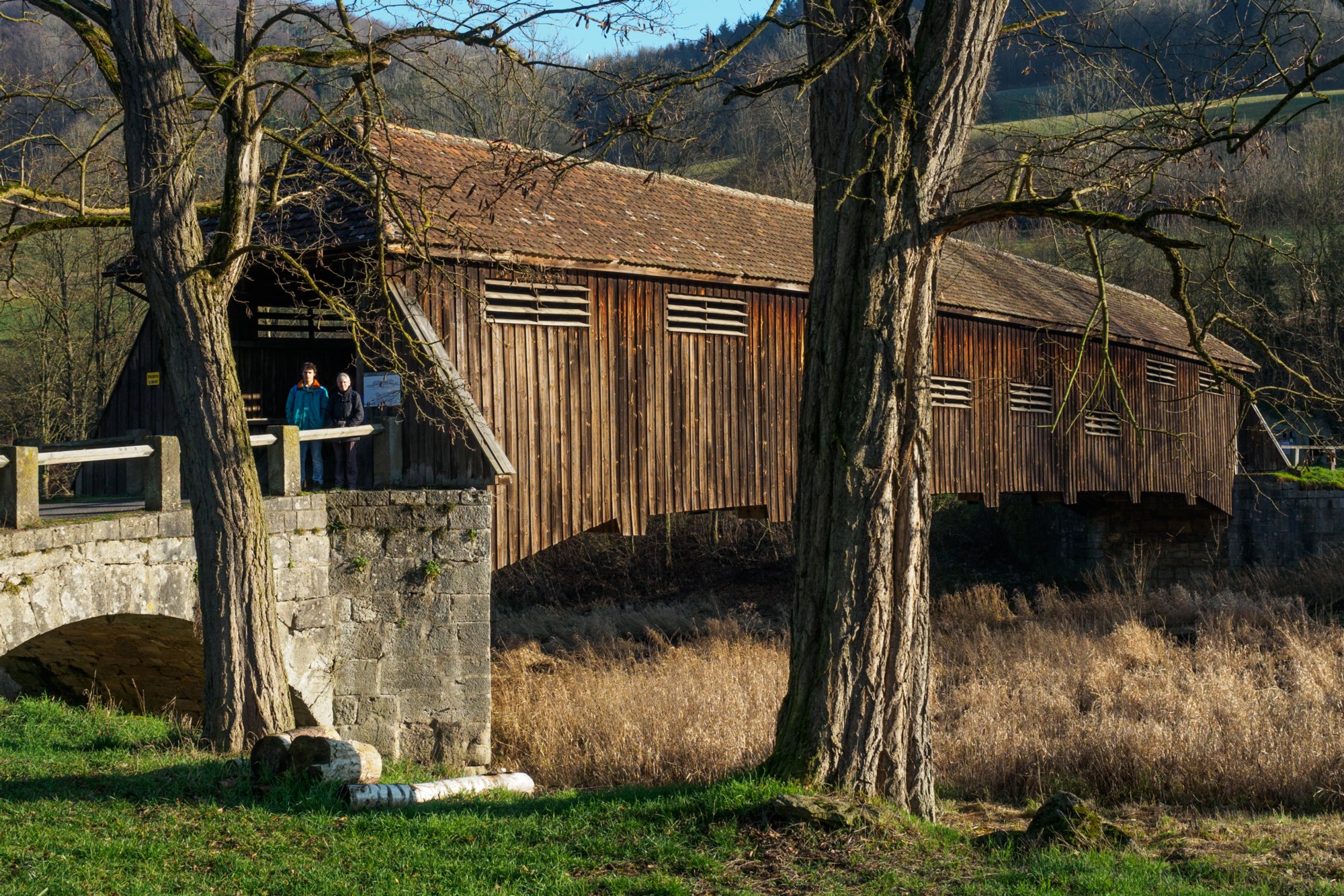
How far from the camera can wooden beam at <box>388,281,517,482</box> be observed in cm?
985

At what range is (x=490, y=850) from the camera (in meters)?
5.57

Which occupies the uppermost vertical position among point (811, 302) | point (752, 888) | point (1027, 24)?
point (1027, 24)

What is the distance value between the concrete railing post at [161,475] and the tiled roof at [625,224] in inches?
95.2

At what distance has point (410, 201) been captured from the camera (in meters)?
8.34

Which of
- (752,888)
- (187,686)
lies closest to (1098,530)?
(187,686)

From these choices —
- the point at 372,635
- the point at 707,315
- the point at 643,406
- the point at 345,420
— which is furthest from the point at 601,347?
the point at 372,635

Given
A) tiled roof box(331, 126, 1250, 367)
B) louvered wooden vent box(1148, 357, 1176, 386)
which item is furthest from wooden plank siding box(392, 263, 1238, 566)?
louvered wooden vent box(1148, 357, 1176, 386)

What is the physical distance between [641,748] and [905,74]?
626 centimetres

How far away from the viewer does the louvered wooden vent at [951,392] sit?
15.3 m

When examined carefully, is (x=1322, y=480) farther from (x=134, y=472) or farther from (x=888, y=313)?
(x=134, y=472)

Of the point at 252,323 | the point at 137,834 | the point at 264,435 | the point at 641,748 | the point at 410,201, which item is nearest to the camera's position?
the point at 137,834

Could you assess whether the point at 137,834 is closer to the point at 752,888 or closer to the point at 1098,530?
the point at 752,888

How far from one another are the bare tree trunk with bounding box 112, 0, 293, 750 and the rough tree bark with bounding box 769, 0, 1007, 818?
3658 millimetres

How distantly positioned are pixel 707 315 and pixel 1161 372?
11260mm
